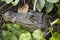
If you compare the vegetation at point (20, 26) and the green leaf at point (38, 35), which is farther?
the vegetation at point (20, 26)

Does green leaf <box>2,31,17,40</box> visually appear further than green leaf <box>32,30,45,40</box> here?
Yes

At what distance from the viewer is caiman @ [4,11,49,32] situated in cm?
142

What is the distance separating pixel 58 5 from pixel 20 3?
1.13ft

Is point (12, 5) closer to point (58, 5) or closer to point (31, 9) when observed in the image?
point (31, 9)

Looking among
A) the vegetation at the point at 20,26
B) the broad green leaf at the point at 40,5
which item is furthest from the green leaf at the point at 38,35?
the broad green leaf at the point at 40,5

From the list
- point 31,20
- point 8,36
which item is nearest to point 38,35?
point 31,20

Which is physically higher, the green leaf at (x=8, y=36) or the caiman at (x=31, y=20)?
the caiman at (x=31, y=20)

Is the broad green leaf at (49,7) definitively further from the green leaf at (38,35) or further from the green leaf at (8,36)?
the green leaf at (8,36)

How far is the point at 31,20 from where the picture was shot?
147cm

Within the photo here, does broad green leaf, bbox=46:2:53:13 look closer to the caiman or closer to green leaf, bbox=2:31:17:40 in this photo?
the caiman

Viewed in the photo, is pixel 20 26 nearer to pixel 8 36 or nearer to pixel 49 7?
pixel 8 36

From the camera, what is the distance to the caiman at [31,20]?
4.66 ft

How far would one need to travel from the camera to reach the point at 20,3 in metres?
1.61

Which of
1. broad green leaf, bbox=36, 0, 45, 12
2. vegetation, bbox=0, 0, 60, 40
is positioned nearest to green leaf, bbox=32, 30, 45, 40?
vegetation, bbox=0, 0, 60, 40
